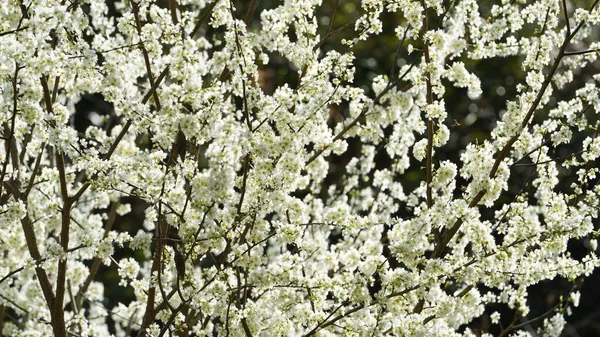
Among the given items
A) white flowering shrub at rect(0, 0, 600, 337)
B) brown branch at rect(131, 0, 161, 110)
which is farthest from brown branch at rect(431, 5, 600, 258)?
brown branch at rect(131, 0, 161, 110)

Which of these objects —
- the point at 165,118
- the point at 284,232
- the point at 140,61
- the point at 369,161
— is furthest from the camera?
the point at 369,161

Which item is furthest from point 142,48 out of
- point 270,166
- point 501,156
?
point 501,156

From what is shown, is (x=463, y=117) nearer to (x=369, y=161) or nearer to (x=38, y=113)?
(x=369, y=161)

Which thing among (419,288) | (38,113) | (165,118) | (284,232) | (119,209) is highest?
(119,209)

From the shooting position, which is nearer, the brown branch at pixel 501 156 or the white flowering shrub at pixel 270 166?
the white flowering shrub at pixel 270 166

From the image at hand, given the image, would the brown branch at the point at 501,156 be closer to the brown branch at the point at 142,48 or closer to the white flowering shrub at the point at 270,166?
the white flowering shrub at the point at 270,166

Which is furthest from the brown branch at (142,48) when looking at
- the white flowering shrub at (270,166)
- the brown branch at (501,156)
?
the brown branch at (501,156)

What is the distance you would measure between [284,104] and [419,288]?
101 centimetres

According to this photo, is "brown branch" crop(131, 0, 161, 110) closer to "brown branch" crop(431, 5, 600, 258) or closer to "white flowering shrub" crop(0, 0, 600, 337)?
"white flowering shrub" crop(0, 0, 600, 337)

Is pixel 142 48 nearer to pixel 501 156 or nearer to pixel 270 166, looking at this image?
pixel 270 166

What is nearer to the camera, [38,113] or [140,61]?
[38,113]

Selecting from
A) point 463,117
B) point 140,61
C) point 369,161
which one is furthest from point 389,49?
point 140,61

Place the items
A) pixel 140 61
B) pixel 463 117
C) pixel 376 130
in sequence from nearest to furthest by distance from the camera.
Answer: pixel 376 130
pixel 140 61
pixel 463 117

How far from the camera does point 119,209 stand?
5.14 m
